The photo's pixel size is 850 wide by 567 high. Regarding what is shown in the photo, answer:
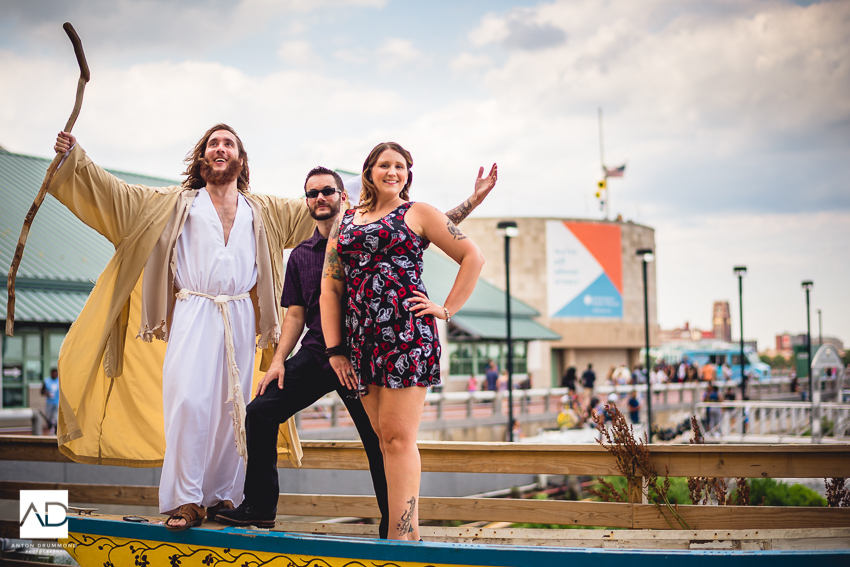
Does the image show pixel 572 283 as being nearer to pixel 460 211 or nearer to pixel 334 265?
pixel 460 211

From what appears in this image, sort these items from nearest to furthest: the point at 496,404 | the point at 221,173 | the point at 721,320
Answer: the point at 221,173 → the point at 496,404 → the point at 721,320

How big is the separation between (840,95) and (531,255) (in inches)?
Result: 1031

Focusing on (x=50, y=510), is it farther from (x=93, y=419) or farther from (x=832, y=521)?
(x=832, y=521)

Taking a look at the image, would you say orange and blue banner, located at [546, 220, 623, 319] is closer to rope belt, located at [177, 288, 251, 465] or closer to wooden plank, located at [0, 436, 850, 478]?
wooden plank, located at [0, 436, 850, 478]

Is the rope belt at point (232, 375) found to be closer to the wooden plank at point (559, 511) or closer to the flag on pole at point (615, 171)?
the wooden plank at point (559, 511)

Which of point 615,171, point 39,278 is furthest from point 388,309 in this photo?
point 615,171

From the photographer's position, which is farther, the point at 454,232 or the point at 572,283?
the point at 572,283

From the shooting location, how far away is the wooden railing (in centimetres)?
400

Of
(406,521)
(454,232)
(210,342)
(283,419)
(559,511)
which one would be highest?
(454,232)

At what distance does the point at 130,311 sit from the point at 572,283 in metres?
49.0

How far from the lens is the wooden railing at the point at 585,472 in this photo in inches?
157

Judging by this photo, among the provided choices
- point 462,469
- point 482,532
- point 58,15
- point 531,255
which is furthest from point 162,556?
point 531,255

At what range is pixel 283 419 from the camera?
367cm

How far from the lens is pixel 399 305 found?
3158 mm
